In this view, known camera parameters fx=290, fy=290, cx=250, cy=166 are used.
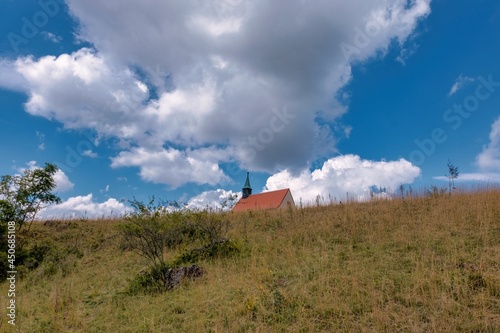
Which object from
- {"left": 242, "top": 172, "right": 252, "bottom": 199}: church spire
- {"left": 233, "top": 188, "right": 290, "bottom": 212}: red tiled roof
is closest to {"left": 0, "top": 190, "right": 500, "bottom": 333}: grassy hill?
{"left": 233, "top": 188, "right": 290, "bottom": 212}: red tiled roof

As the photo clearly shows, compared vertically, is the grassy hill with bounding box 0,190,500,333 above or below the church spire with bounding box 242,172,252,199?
below

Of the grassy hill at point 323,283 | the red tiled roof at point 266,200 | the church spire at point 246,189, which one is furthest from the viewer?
the church spire at point 246,189

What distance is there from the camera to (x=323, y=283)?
5.73m

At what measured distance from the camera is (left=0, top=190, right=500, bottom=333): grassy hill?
4.59m

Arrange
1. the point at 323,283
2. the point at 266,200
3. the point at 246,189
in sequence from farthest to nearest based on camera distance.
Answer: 1. the point at 246,189
2. the point at 266,200
3. the point at 323,283

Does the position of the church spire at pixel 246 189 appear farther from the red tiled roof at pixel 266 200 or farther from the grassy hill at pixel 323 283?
the grassy hill at pixel 323 283

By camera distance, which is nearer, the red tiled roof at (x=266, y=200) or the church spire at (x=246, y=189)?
the red tiled roof at (x=266, y=200)

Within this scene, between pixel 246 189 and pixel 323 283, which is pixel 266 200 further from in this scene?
pixel 323 283

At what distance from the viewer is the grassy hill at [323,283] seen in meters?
4.59

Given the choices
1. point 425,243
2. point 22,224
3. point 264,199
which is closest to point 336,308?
point 425,243

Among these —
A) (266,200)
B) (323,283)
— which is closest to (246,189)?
(266,200)

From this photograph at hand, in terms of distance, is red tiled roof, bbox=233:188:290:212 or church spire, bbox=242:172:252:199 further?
church spire, bbox=242:172:252:199

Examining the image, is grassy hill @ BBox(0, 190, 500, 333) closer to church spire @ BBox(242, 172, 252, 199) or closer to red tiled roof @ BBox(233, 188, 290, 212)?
red tiled roof @ BBox(233, 188, 290, 212)

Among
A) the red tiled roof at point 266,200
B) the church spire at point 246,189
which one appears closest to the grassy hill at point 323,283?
the red tiled roof at point 266,200
